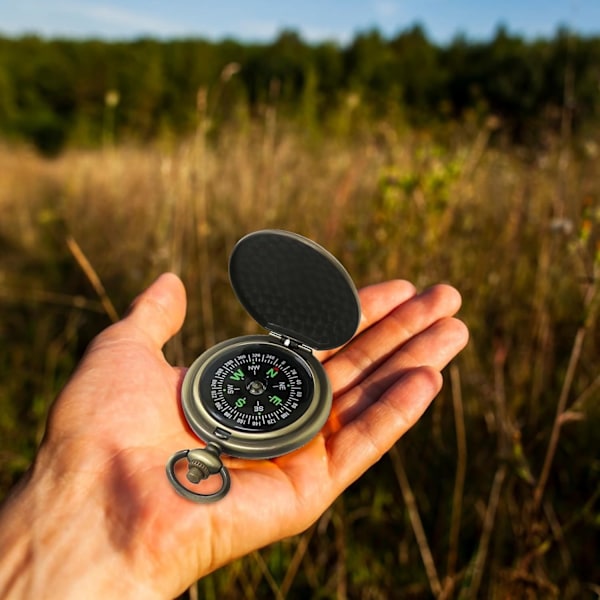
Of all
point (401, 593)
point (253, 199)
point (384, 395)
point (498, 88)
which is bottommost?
point (498, 88)

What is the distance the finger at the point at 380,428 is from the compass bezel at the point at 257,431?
4.6 inches

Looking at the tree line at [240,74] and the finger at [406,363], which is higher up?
the finger at [406,363]

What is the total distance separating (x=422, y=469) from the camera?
9.09 feet

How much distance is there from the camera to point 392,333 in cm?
232

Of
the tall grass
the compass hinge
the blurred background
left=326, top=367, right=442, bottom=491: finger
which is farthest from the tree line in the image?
left=326, top=367, right=442, bottom=491: finger

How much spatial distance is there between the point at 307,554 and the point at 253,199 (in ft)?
10.4

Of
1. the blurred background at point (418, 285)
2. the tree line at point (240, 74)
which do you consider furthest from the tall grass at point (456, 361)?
the tree line at point (240, 74)

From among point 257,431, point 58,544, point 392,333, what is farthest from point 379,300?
point 58,544

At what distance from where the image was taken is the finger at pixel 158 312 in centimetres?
218

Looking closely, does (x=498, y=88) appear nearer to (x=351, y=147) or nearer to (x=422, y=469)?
(x=351, y=147)

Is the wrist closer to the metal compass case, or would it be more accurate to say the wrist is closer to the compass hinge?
the metal compass case

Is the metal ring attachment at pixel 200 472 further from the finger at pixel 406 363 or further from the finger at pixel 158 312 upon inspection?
the finger at pixel 158 312

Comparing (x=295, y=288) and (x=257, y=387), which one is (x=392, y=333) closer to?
(x=295, y=288)

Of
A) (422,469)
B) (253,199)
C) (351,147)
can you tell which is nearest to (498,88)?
(351,147)
